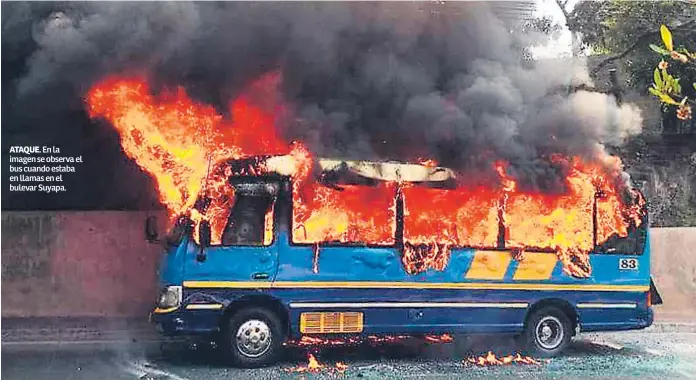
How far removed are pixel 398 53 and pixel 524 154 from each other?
1445mm

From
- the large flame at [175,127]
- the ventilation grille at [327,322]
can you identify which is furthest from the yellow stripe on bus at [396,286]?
the large flame at [175,127]

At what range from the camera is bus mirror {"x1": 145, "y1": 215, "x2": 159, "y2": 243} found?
21.5ft

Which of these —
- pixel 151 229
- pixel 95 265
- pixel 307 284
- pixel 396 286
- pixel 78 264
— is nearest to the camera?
pixel 307 284

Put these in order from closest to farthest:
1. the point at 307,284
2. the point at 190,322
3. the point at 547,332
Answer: the point at 190,322
the point at 307,284
the point at 547,332

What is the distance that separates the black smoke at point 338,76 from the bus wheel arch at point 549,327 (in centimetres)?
104

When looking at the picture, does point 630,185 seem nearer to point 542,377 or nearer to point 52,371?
point 542,377

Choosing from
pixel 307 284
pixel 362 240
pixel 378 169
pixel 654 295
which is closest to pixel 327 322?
pixel 307 284

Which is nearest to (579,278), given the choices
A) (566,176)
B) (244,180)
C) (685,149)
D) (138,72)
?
(566,176)

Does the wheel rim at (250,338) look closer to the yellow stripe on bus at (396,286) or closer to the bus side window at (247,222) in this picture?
the yellow stripe on bus at (396,286)

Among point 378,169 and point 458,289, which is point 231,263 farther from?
point 458,289

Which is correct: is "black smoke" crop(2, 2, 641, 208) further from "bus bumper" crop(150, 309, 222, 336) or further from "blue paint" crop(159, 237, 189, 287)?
"bus bumper" crop(150, 309, 222, 336)

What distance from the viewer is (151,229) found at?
6.72 meters

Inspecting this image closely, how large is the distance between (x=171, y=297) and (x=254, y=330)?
714 mm

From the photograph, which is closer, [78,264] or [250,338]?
[250,338]
